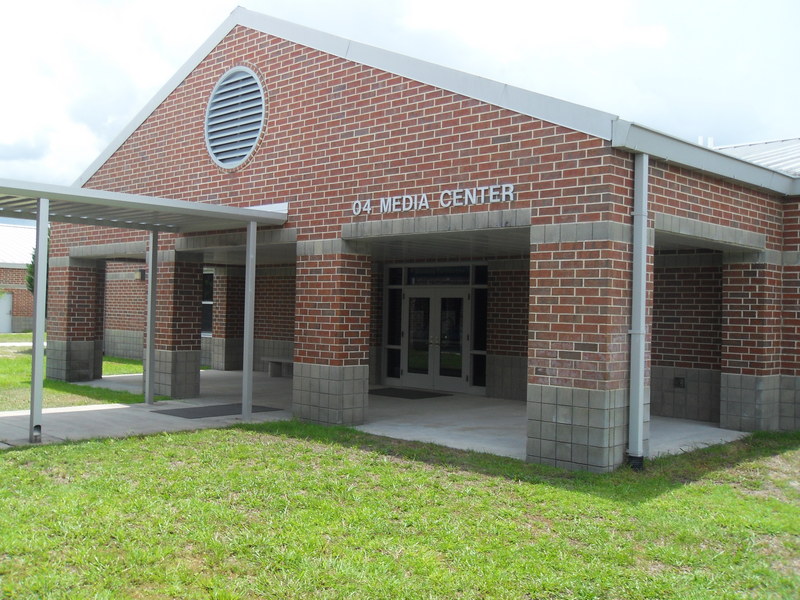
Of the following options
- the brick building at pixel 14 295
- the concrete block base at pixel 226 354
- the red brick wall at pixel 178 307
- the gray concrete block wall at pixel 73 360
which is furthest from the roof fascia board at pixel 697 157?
the brick building at pixel 14 295

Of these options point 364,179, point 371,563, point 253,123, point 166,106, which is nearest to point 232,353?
point 166,106

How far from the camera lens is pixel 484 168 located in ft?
30.8

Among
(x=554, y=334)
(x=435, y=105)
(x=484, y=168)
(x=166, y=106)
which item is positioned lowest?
(x=554, y=334)

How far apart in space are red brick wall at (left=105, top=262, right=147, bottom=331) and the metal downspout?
17210 millimetres

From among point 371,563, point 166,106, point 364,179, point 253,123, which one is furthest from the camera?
point 166,106

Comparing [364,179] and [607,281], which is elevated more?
[364,179]

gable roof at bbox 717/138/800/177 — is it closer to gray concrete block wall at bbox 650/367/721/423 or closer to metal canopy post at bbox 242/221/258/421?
gray concrete block wall at bbox 650/367/721/423

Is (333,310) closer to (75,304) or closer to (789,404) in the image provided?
(789,404)

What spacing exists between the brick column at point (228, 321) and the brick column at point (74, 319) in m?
4.62

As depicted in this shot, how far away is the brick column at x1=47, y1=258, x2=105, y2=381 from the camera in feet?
54.5

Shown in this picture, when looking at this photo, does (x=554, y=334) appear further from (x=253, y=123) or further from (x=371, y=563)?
(x=253, y=123)

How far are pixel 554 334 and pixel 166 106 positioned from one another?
9.27m

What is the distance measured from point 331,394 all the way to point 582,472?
13.5 ft

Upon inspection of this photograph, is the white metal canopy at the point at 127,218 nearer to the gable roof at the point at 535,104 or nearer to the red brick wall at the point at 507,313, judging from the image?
the gable roof at the point at 535,104
